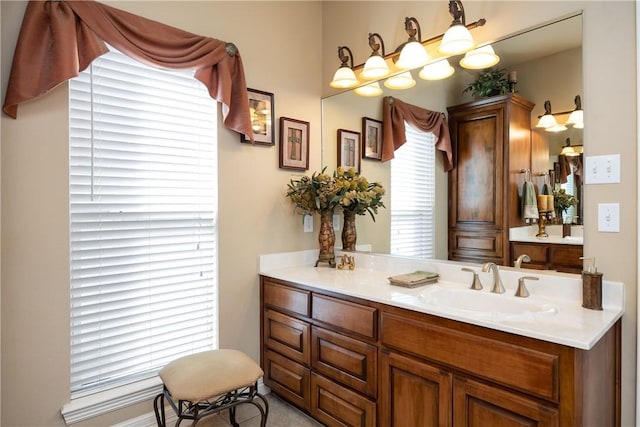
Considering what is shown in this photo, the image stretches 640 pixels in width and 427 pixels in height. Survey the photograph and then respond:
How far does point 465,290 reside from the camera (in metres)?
1.83

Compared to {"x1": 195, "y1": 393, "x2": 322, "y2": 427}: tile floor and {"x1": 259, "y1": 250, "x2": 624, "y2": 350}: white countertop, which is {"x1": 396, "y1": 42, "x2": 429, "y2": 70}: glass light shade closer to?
{"x1": 259, "y1": 250, "x2": 624, "y2": 350}: white countertop

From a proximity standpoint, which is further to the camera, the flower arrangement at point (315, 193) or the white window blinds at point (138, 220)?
the flower arrangement at point (315, 193)

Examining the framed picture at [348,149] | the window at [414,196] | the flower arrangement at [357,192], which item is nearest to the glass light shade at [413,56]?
the window at [414,196]

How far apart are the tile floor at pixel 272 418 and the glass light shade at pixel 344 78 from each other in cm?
213

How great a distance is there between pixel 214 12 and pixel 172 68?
521mm

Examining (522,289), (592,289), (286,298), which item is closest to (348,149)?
(286,298)

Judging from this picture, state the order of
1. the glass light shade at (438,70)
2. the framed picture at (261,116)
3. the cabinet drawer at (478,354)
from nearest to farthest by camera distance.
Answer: the cabinet drawer at (478,354) < the glass light shade at (438,70) < the framed picture at (261,116)

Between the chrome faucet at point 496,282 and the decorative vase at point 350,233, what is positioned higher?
the decorative vase at point 350,233

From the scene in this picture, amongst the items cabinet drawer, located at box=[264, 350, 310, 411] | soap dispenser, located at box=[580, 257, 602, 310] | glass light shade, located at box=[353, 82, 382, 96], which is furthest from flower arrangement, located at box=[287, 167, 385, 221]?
soap dispenser, located at box=[580, 257, 602, 310]

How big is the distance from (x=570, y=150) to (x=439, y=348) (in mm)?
1061

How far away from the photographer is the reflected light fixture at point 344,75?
97.3 inches

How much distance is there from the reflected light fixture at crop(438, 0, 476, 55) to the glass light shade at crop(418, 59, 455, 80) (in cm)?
12

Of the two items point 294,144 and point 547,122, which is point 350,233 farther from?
point 547,122

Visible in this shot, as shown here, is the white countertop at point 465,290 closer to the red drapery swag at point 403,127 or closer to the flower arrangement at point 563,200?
the flower arrangement at point 563,200
